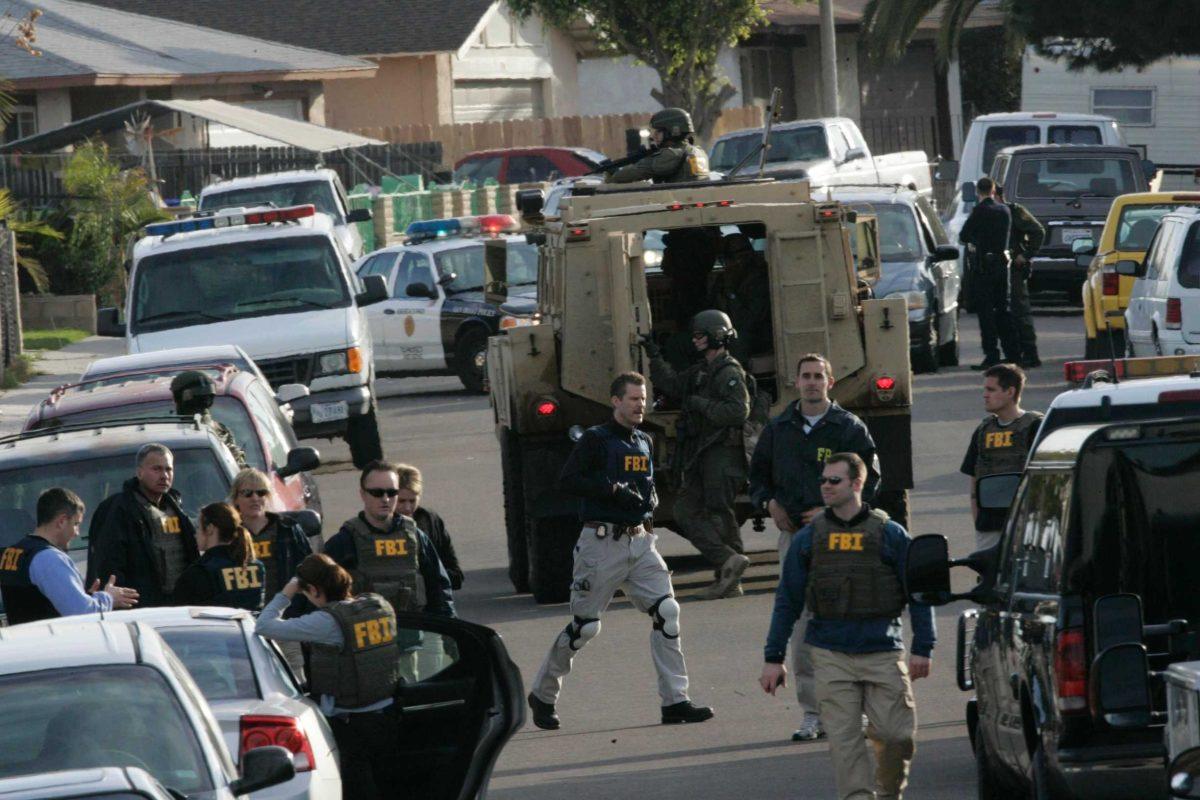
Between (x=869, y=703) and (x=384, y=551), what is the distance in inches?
97.5

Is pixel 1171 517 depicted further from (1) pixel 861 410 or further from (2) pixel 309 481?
(2) pixel 309 481

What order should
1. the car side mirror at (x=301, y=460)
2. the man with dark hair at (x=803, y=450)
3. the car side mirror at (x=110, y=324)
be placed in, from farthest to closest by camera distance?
the car side mirror at (x=110, y=324)
the car side mirror at (x=301, y=460)
the man with dark hair at (x=803, y=450)

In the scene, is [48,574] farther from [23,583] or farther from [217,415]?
[217,415]

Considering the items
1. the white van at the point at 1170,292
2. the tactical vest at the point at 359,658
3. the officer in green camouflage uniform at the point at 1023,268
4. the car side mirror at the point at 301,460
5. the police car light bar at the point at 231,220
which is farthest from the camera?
the officer in green camouflage uniform at the point at 1023,268

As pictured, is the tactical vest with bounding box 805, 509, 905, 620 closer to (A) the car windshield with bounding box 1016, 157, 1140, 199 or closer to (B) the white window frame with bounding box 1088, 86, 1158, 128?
(A) the car windshield with bounding box 1016, 157, 1140, 199

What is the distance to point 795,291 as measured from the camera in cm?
1425

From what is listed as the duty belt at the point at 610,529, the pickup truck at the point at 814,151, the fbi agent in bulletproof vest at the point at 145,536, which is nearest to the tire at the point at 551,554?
the duty belt at the point at 610,529

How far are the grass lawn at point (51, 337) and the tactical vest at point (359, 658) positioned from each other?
23.5 meters

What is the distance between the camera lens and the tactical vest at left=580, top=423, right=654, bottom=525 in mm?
11594

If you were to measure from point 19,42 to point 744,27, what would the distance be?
24.7m

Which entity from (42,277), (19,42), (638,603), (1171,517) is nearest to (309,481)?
(638,603)

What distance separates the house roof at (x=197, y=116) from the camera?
117ft

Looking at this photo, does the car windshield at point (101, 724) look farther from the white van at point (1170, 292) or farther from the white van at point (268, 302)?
the white van at point (1170, 292)

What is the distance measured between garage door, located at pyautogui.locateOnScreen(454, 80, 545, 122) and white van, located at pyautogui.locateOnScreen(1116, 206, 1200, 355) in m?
36.1
